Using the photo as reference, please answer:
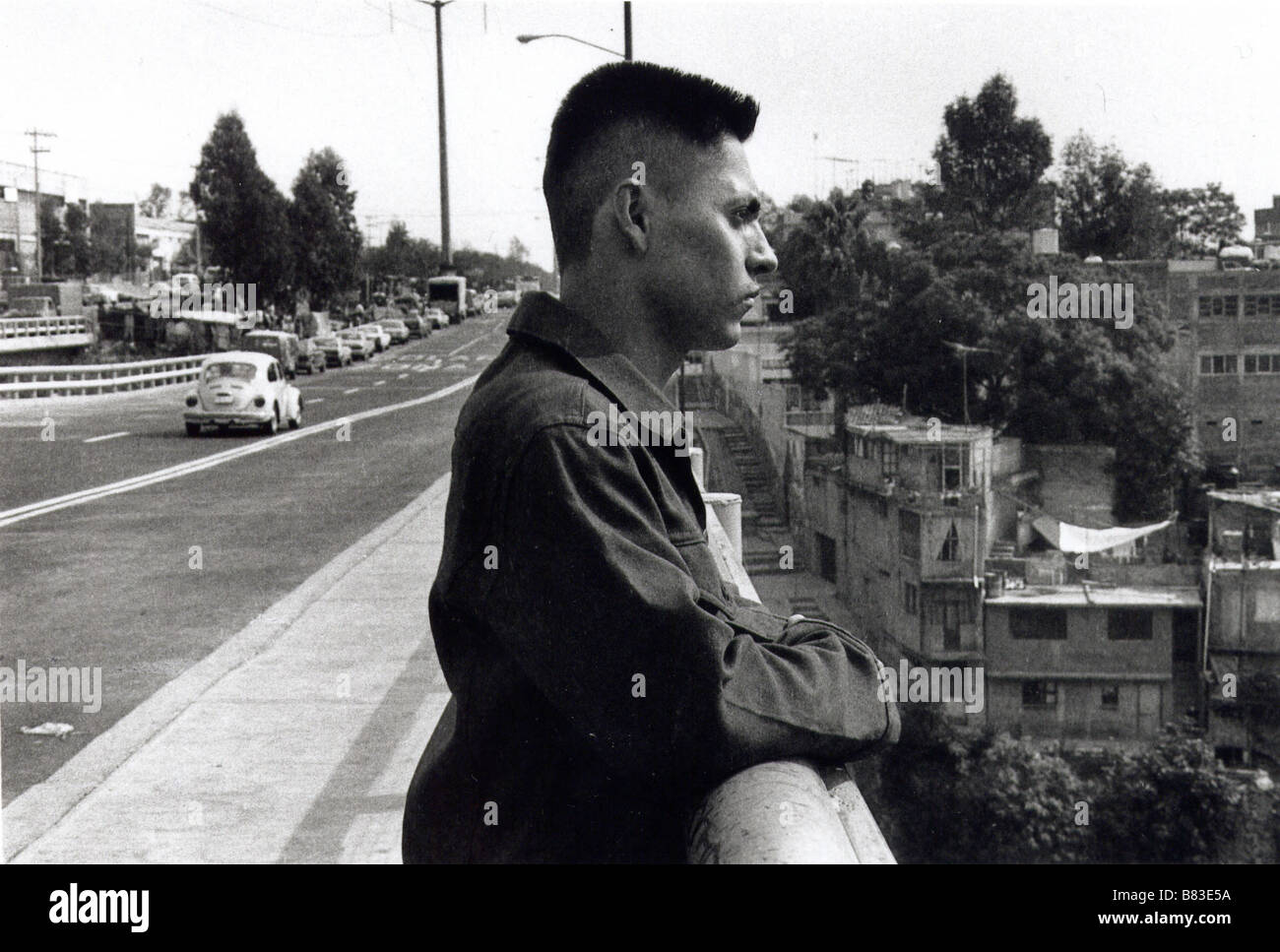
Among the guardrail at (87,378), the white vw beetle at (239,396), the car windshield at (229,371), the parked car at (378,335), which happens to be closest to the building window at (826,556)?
the parked car at (378,335)

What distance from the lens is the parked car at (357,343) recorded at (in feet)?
194

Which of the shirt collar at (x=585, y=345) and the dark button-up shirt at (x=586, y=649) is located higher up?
the shirt collar at (x=585, y=345)

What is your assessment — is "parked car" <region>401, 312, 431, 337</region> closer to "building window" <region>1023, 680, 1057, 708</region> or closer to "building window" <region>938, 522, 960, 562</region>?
"building window" <region>938, 522, 960, 562</region>

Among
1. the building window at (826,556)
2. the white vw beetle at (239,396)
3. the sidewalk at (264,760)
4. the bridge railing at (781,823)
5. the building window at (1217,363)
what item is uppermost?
the bridge railing at (781,823)

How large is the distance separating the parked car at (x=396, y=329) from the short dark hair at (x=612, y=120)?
6871 cm

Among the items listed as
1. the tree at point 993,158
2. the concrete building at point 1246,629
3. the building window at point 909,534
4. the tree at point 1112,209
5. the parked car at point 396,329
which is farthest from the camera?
the tree at point 993,158

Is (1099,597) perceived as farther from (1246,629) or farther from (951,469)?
(951,469)

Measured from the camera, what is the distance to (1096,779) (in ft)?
188

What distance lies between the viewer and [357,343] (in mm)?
59781

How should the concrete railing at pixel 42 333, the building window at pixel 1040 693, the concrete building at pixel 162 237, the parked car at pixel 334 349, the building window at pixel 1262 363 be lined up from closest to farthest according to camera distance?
the concrete railing at pixel 42 333 → the parked car at pixel 334 349 → the building window at pixel 1040 693 → the building window at pixel 1262 363 → the concrete building at pixel 162 237

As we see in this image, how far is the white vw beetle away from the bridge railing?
2529 centimetres

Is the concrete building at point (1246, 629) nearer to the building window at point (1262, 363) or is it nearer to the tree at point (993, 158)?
the building window at point (1262, 363)

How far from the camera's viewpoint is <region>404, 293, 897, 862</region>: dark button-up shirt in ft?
4.41
